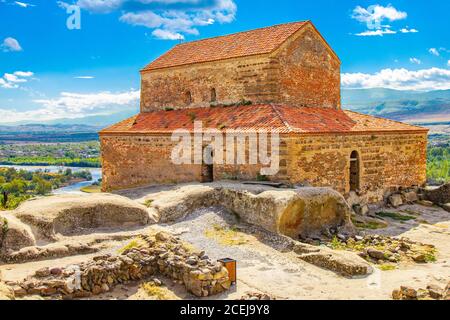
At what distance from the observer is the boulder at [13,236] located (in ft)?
40.6

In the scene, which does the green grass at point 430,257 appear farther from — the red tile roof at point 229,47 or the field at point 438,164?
the field at point 438,164

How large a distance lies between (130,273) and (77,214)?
13.4 feet

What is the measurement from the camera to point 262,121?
19.5 metres

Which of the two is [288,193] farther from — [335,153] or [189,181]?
[189,181]

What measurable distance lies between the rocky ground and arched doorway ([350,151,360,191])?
330cm

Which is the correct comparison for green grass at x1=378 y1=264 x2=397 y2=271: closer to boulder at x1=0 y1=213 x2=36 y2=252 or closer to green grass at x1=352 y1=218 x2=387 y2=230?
green grass at x1=352 y1=218 x2=387 y2=230

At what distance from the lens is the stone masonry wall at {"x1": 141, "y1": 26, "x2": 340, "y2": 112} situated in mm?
21625

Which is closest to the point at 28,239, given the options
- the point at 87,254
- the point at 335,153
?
the point at 87,254

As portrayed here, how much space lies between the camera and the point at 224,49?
24.1 meters

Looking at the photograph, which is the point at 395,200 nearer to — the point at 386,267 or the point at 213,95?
the point at 386,267

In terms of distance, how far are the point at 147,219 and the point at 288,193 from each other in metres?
4.87

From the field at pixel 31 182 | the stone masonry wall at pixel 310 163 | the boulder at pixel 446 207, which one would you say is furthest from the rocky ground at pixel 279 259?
the field at pixel 31 182

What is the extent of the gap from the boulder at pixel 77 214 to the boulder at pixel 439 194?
15.2 metres
